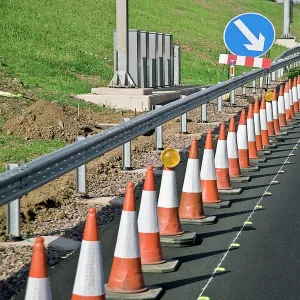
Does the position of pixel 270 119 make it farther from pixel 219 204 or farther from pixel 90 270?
pixel 90 270

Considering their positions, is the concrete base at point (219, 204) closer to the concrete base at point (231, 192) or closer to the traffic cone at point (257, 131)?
the concrete base at point (231, 192)

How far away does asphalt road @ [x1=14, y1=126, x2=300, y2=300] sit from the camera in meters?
7.53

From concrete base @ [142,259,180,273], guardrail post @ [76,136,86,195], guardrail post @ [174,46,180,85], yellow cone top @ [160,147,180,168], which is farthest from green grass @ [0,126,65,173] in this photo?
guardrail post @ [174,46,180,85]

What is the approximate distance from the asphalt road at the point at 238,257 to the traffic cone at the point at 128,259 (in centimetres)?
25

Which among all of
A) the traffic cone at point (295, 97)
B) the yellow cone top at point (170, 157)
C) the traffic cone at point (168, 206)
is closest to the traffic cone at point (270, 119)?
the traffic cone at point (295, 97)

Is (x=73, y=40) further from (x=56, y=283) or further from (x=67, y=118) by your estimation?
(x=56, y=283)

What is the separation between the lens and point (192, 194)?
10.2 metres

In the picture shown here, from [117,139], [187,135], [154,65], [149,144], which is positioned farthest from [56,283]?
[154,65]

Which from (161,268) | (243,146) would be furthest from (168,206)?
(243,146)

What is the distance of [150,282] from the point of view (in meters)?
7.77

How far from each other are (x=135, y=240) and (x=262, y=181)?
233 inches

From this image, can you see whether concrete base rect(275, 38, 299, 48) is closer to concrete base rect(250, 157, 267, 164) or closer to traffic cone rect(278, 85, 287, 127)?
traffic cone rect(278, 85, 287, 127)

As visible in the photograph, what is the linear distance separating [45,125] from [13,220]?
859 centimetres

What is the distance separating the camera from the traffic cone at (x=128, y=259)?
7.34 meters
